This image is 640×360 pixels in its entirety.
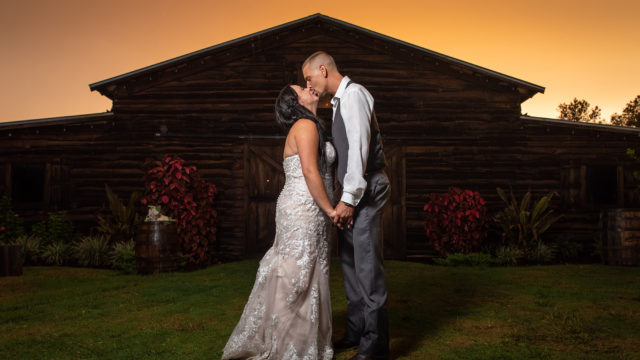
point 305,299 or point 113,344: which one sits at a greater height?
point 305,299

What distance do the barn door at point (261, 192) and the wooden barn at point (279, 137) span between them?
0.02 m

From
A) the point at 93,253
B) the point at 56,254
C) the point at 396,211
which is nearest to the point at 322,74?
the point at 396,211

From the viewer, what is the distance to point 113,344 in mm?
4066

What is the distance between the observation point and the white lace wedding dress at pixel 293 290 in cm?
335

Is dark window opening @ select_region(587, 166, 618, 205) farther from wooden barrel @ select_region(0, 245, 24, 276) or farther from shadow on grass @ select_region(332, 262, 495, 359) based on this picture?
wooden barrel @ select_region(0, 245, 24, 276)

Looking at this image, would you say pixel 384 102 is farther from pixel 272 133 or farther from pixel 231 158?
pixel 231 158

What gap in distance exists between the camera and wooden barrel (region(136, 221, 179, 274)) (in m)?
7.73

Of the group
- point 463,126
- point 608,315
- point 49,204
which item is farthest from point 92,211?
point 608,315

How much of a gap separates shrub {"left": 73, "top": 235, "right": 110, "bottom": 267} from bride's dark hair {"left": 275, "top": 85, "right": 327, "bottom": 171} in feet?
22.6

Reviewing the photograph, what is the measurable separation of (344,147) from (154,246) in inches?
212

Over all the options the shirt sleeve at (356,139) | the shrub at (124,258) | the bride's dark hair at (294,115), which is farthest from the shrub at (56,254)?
the shirt sleeve at (356,139)

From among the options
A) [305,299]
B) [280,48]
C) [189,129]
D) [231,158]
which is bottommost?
[305,299]

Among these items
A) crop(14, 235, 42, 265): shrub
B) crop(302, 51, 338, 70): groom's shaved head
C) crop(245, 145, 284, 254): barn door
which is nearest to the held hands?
crop(302, 51, 338, 70): groom's shaved head

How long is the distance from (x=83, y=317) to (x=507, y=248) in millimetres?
7382
